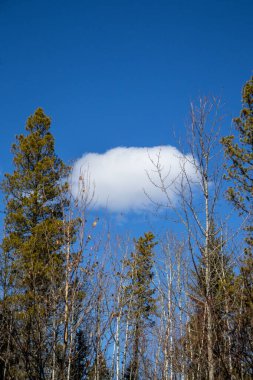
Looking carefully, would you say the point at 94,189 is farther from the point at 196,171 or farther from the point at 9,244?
the point at 9,244

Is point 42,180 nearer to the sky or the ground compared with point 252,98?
nearer to the ground

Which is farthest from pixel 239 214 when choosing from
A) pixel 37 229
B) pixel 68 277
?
pixel 68 277

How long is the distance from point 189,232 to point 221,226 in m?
0.51

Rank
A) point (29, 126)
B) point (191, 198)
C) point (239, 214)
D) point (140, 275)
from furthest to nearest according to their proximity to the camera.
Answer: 1. point (140, 275)
2. point (29, 126)
3. point (239, 214)
4. point (191, 198)

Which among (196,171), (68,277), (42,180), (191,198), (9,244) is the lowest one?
(68,277)

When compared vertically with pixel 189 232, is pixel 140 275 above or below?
above

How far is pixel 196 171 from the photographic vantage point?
5301 mm

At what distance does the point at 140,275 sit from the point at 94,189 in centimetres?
1799

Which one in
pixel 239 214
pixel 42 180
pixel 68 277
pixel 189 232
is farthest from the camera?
pixel 42 180

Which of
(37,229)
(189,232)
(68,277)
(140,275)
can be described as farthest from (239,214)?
(140,275)

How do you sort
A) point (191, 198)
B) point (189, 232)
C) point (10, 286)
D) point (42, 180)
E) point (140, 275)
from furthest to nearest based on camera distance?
point (140, 275) → point (42, 180) → point (10, 286) → point (191, 198) → point (189, 232)

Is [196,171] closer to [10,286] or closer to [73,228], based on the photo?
[73,228]

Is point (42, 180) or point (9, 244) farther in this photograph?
point (42, 180)

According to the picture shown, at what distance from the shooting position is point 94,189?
5.18 meters
